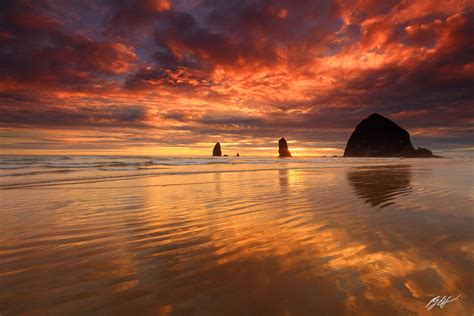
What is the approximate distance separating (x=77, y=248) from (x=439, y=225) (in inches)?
271

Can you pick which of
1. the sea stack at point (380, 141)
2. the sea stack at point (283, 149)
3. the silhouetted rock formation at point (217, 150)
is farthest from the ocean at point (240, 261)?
the silhouetted rock formation at point (217, 150)

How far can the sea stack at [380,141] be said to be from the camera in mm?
156500

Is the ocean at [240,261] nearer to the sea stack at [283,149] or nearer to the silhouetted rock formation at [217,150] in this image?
the sea stack at [283,149]

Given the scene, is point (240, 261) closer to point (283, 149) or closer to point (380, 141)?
point (283, 149)

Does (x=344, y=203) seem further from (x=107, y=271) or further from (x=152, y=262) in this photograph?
(x=107, y=271)

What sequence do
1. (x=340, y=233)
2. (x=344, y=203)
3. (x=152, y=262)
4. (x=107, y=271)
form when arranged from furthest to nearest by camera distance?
(x=344, y=203) → (x=340, y=233) → (x=152, y=262) → (x=107, y=271)

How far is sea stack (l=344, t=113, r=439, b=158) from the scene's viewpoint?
156500 mm

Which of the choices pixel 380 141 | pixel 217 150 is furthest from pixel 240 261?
pixel 217 150

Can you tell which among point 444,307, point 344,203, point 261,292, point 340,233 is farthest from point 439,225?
point 261,292

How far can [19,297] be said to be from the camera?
2.76 meters

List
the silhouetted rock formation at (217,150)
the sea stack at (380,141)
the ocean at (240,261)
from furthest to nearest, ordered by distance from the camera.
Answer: the silhouetted rock formation at (217,150) < the sea stack at (380,141) < the ocean at (240,261)

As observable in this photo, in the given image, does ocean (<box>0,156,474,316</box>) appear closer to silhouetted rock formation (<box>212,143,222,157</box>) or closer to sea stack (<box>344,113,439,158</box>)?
sea stack (<box>344,113,439,158</box>)

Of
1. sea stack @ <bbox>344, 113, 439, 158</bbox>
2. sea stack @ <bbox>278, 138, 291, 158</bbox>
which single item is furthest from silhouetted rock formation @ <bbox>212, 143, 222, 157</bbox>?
sea stack @ <bbox>344, 113, 439, 158</bbox>

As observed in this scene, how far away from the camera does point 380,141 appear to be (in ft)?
547
